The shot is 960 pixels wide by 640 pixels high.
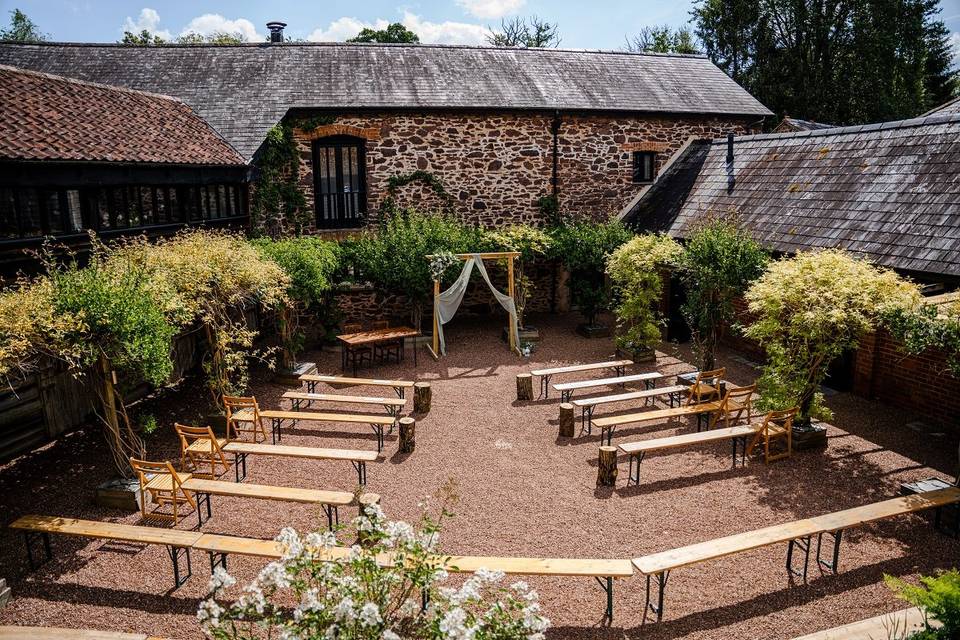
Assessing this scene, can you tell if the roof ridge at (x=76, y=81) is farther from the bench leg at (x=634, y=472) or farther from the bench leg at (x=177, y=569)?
the bench leg at (x=634, y=472)

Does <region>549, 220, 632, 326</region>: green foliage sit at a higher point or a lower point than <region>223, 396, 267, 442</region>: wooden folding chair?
higher

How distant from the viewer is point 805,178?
43.2 feet

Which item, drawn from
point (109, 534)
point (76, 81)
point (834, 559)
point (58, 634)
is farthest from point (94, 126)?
point (834, 559)

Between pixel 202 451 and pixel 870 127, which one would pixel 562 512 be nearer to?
pixel 202 451

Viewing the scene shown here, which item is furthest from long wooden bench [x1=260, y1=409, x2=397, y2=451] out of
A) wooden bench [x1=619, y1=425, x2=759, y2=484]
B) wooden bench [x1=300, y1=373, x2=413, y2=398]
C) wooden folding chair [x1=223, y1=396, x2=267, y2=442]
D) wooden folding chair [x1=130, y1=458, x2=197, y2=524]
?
wooden bench [x1=619, y1=425, x2=759, y2=484]

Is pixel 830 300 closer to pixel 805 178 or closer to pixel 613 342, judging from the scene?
pixel 805 178

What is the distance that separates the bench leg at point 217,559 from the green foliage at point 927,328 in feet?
26.3

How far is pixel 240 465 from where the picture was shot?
8.73m

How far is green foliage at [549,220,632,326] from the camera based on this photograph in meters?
15.2

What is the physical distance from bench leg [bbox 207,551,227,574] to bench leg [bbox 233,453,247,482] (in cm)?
182

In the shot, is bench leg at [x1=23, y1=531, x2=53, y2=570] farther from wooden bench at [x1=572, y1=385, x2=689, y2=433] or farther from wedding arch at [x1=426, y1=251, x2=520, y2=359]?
wedding arch at [x1=426, y1=251, x2=520, y2=359]

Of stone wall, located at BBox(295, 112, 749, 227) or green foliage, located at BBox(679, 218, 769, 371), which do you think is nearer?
green foliage, located at BBox(679, 218, 769, 371)

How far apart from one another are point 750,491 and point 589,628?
3.45m

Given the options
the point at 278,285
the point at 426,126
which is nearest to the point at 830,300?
the point at 278,285
